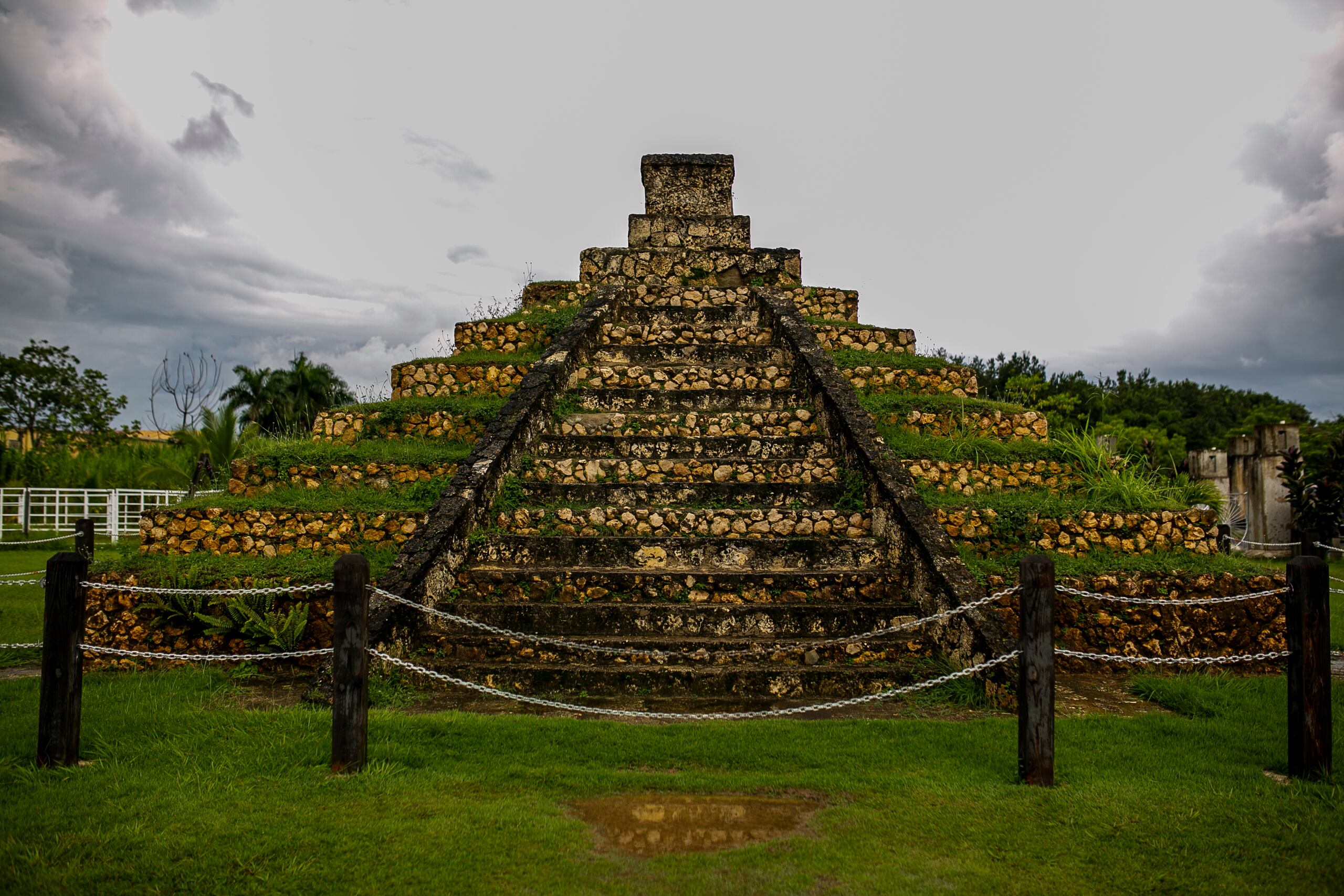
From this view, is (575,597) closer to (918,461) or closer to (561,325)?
(918,461)

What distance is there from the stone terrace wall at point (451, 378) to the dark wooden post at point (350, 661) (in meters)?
6.20

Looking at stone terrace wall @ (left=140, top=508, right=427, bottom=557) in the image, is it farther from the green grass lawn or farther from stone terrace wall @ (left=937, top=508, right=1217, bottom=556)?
stone terrace wall @ (left=937, top=508, right=1217, bottom=556)

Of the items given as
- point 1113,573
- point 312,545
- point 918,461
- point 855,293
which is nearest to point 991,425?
point 918,461

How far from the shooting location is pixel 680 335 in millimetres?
10578

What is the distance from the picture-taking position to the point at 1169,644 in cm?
649

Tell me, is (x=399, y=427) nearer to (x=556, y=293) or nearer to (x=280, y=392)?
(x=556, y=293)

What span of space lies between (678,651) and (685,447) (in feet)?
8.87

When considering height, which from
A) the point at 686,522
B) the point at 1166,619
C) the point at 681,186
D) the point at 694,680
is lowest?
the point at 694,680

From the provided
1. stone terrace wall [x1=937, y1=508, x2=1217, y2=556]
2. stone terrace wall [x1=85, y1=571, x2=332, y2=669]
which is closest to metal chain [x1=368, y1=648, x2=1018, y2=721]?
stone terrace wall [x1=85, y1=571, x2=332, y2=669]

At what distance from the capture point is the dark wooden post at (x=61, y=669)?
4.01 m

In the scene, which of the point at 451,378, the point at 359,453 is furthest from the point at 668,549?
the point at 451,378

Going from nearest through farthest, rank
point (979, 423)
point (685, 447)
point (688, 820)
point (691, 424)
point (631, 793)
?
point (688, 820), point (631, 793), point (685, 447), point (691, 424), point (979, 423)

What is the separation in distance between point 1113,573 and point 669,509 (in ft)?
11.7

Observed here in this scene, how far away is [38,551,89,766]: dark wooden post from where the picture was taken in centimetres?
401
